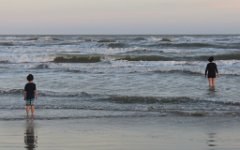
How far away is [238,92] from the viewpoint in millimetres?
16109

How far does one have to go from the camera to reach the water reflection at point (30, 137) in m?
8.23

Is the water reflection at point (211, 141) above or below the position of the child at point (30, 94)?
below

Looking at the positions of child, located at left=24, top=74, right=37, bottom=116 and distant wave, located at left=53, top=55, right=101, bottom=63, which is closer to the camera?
child, located at left=24, top=74, right=37, bottom=116

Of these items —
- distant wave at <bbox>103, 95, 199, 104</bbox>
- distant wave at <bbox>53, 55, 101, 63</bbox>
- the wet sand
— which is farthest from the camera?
distant wave at <bbox>53, 55, 101, 63</bbox>

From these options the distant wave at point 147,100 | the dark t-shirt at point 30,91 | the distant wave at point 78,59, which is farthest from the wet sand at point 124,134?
the distant wave at point 78,59

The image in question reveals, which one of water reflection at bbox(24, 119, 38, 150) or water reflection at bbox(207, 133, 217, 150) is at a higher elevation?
water reflection at bbox(24, 119, 38, 150)

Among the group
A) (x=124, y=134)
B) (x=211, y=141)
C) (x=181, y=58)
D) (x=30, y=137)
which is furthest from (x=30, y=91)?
(x=181, y=58)

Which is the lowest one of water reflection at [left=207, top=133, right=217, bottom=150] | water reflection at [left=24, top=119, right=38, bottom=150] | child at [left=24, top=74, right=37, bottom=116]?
water reflection at [left=207, top=133, right=217, bottom=150]

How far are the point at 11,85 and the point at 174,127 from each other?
983 cm

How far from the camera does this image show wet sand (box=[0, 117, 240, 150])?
27.0 feet

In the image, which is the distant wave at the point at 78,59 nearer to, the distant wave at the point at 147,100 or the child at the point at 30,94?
the distant wave at the point at 147,100

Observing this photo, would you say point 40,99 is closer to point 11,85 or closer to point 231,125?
point 11,85

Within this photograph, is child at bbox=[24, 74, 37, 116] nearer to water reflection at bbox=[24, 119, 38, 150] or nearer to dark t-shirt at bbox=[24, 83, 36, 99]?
dark t-shirt at bbox=[24, 83, 36, 99]

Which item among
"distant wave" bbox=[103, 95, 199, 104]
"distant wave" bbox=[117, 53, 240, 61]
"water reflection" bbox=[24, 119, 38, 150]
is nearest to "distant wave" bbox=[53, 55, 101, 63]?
"distant wave" bbox=[117, 53, 240, 61]
